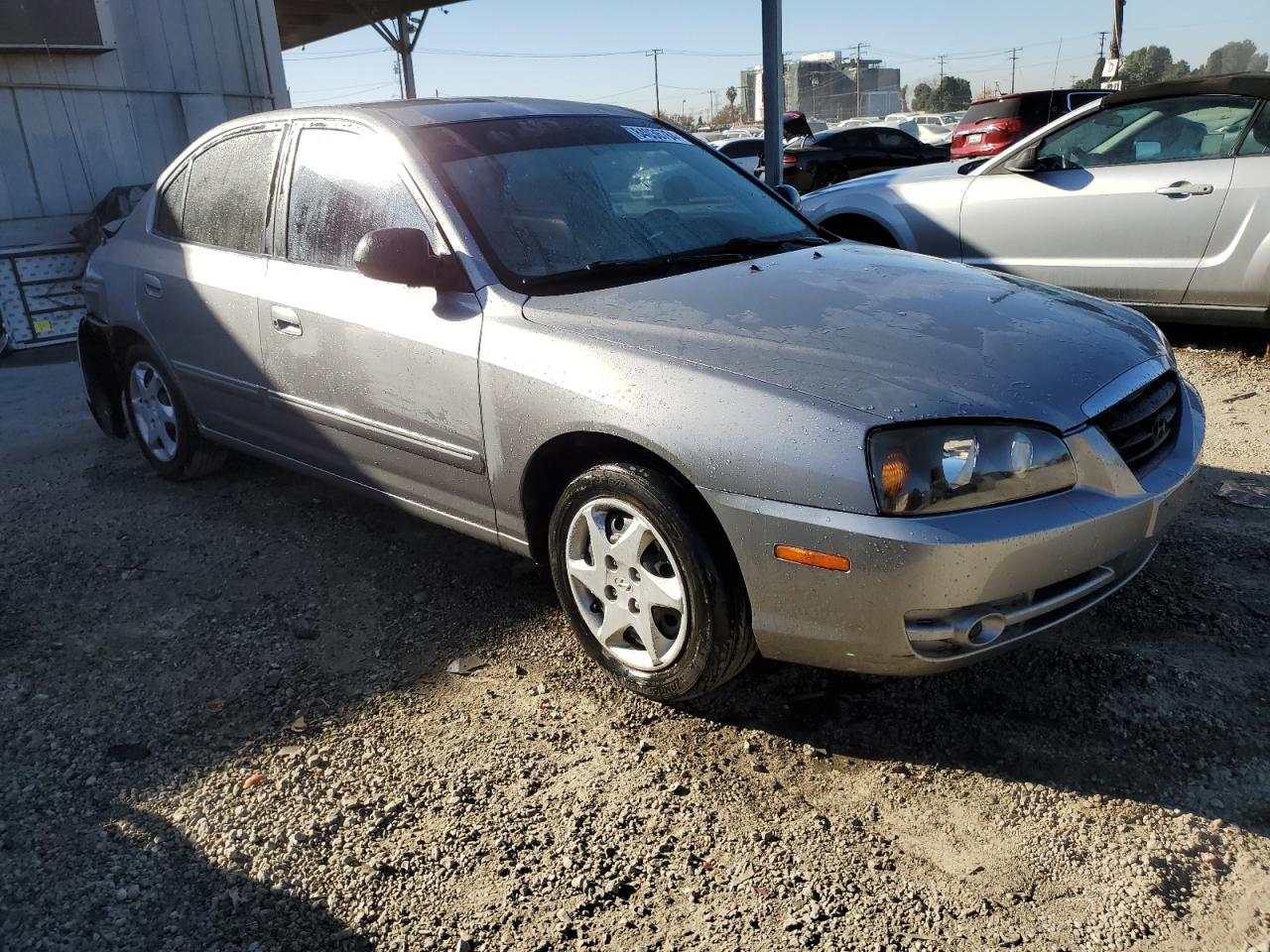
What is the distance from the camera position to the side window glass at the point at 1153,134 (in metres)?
5.50

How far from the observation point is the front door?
10.3 feet

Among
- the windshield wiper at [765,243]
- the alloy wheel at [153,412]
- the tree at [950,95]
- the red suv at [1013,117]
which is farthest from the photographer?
the tree at [950,95]

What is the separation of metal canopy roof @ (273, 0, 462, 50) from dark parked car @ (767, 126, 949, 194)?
6070mm

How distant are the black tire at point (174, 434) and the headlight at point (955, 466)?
11.1ft

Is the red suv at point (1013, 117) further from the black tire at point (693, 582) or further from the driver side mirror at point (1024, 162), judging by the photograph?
the black tire at point (693, 582)

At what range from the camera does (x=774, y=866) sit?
7.36 ft

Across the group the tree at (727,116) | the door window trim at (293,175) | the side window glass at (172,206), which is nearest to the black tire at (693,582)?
the door window trim at (293,175)

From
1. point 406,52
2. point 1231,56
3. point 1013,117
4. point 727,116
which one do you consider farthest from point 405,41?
point 727,116

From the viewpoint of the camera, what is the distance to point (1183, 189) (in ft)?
18.0

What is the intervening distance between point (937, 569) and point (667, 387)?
2.60 feet

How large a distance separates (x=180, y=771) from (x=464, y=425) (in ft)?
4.01

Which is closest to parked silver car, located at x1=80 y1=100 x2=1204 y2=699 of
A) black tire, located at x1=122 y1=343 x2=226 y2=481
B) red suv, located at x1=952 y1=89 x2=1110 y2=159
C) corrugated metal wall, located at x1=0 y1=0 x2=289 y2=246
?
black tire, located at x1=122 y1=343 x2=226 y2=481

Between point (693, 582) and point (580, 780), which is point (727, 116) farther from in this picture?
point (580, 780)

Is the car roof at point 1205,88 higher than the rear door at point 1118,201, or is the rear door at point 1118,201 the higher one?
the car roof at point 1205,88
